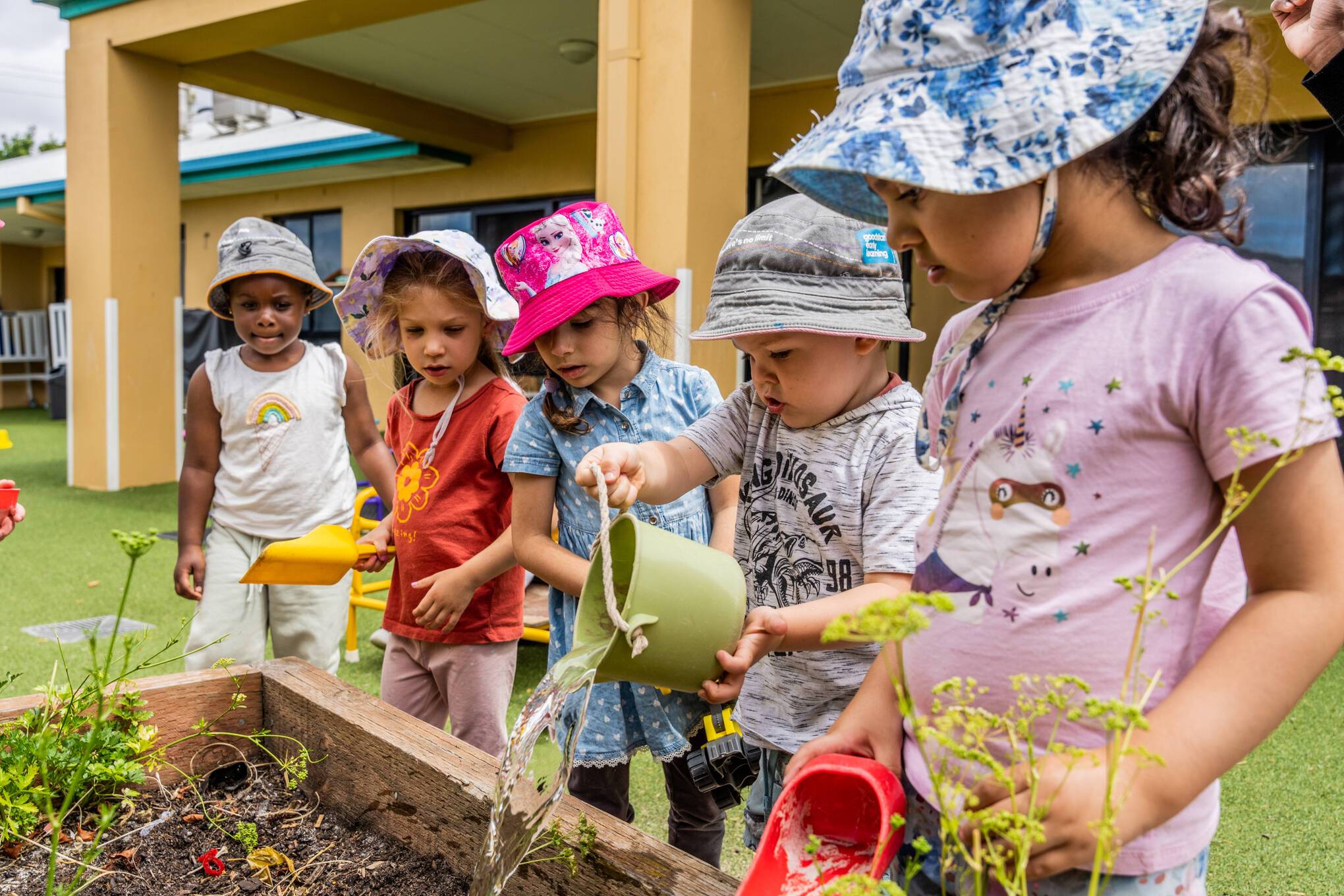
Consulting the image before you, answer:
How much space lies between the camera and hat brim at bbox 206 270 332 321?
2.75m

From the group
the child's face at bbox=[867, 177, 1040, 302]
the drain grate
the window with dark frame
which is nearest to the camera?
the child's face at bbox=[867, 177, 1040, 302]

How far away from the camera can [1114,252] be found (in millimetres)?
921

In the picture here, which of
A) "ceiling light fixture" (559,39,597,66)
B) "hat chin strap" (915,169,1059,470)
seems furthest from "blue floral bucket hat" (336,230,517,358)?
"ceiling light fixture" (559,39,597,66)

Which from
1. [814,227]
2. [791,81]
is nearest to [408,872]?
[814,227]

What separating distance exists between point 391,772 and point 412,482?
0.85 metres

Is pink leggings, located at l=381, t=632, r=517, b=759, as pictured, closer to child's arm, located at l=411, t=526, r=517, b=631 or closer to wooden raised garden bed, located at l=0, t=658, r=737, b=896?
child's arm, located at l=411, t=526, r=517, b=631

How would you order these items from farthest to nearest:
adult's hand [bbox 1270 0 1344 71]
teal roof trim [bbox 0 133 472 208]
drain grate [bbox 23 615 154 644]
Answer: teal roof trim [bbox 0 133 472 208], drain grate [bbox 23 615 154 644], adult's hand [bbox 1270 0 1344 71]

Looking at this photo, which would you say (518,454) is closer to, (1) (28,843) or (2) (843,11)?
(1) (28,843)

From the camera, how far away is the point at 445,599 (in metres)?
2.13

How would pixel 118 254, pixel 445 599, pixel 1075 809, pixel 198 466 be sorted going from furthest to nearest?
1. pixel 118 254
2. pixel 198 466
3. pixel 445 599
4. pixel 1075 809

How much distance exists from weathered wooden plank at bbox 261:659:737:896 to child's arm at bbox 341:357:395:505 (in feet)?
2.77

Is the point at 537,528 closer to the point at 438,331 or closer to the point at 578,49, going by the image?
the point at 438,331

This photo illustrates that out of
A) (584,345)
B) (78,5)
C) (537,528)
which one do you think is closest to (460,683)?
(537,528)

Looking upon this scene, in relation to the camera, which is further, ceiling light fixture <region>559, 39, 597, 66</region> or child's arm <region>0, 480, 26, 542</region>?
ceiling light fixture <region>559, 39, 597, 66</region>
